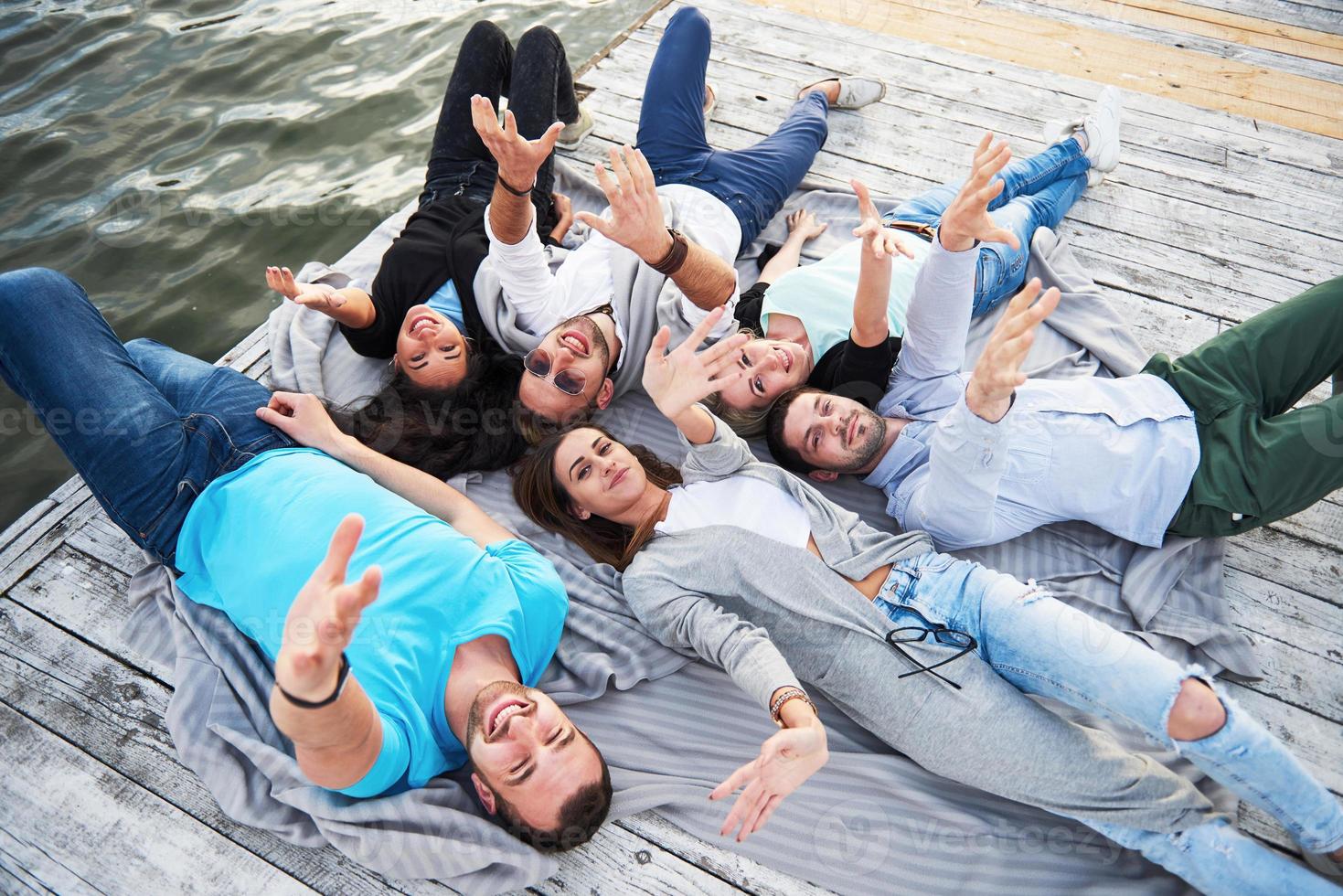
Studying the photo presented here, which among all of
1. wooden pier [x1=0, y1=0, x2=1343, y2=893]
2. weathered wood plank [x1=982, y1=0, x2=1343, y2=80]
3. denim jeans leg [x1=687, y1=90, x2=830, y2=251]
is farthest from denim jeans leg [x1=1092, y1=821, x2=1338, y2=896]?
weathered wood plank [x1=982, y1=0, x2=1343, y2=80]

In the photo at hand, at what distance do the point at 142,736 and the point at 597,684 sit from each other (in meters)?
1.31

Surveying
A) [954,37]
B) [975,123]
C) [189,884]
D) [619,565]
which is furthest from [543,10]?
[189,884]

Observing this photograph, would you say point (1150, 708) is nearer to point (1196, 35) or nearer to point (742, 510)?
point (742, 510)

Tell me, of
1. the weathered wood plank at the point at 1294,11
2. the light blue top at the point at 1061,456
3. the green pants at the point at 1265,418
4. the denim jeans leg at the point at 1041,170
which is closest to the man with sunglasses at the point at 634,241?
the light blue top at the point at 1061,456

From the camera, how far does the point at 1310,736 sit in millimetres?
2305

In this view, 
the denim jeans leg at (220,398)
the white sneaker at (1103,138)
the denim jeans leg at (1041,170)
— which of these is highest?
the white sneaker at (1103,138)

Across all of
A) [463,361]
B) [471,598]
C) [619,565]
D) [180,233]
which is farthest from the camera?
[180,233]

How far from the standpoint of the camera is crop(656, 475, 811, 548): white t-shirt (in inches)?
97.6

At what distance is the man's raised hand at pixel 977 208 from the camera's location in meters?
2.27

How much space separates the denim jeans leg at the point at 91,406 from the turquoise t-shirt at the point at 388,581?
140 millimetres

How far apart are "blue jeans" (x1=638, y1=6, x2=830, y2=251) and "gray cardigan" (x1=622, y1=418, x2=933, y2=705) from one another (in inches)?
68.7

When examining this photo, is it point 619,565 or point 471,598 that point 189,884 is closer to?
point 471,598

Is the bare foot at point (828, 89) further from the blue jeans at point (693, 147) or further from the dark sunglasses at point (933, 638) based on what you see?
the dark sunglasses at point (933, 638)

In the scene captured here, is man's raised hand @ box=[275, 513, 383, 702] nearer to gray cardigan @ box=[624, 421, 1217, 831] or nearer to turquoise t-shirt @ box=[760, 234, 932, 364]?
gray cardigan @ box=[624, 421, 1217, 831]
